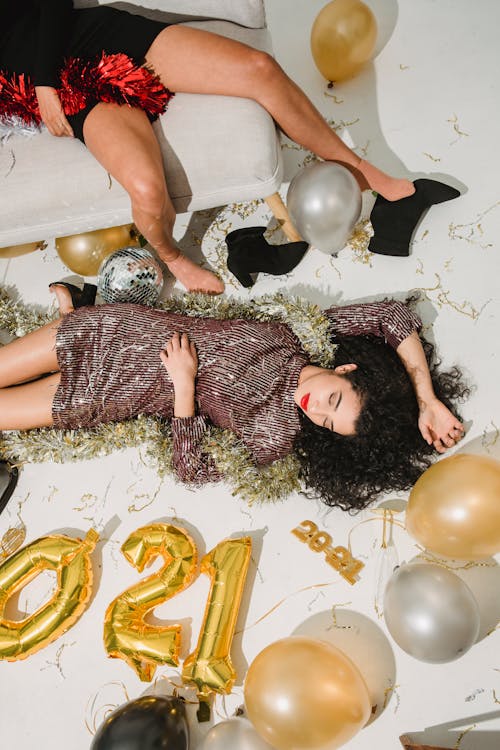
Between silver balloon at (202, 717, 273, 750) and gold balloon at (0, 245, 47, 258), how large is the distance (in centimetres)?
236

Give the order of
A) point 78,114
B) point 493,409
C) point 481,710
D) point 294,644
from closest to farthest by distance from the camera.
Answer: point 294,644 → point 481,710 → point 78,114 → point 493,409

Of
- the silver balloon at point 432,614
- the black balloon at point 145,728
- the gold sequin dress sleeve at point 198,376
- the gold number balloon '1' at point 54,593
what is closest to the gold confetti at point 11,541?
the gold number balloon '1' at point 54,593

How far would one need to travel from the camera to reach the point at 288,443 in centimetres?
222

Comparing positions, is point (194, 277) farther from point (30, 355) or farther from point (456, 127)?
point (456, 127)

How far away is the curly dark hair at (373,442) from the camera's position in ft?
6.84

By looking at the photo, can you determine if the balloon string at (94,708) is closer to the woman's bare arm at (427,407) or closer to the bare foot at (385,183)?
the woman's bare arm at (427,407)

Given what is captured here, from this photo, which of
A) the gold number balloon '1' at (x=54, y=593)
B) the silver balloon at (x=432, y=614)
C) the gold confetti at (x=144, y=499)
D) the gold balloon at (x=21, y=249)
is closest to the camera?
the silver balloon at (x=432, y=614)

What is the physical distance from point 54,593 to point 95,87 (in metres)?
2.04

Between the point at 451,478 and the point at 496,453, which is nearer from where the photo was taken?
the point at 451,478

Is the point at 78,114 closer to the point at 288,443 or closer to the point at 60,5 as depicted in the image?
the point at 60,5

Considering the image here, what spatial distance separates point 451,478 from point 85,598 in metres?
1.52

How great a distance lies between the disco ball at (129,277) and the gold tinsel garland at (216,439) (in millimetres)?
148

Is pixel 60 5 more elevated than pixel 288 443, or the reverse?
pixel 60 5

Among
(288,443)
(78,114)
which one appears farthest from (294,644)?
(78,114)
